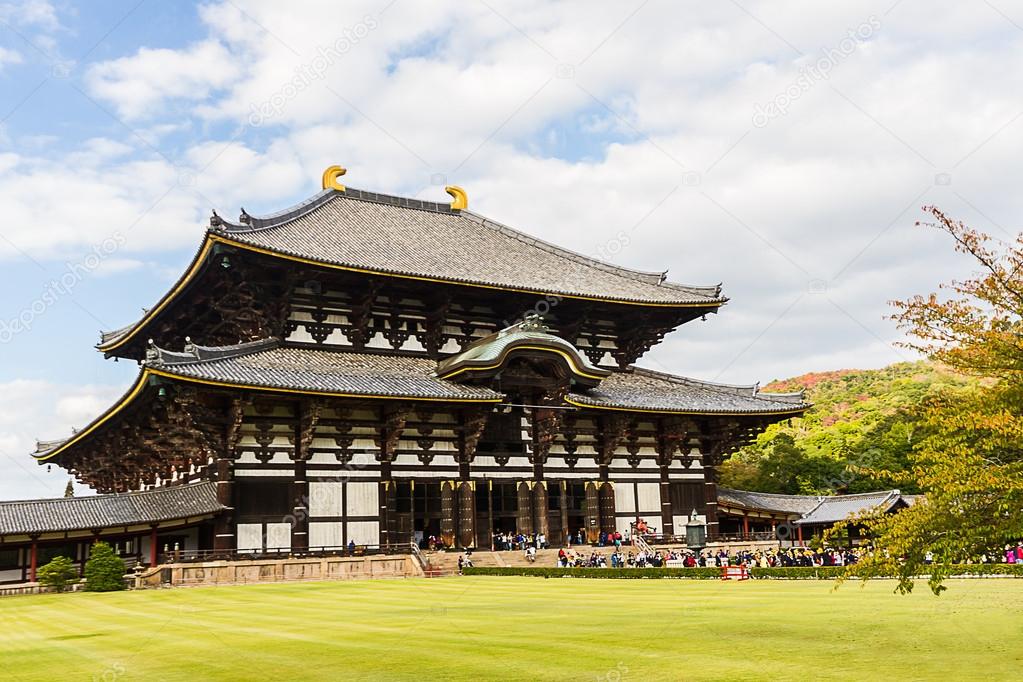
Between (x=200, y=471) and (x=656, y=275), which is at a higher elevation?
(x=656, y=275)

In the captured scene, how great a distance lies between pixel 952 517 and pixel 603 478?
33247 mm

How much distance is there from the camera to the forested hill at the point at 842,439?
70.9 m

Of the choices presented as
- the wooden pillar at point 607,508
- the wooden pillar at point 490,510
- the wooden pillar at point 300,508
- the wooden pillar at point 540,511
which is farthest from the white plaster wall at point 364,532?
the wooden pillar at point 607,508

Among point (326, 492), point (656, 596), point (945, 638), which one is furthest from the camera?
point (326, 492)

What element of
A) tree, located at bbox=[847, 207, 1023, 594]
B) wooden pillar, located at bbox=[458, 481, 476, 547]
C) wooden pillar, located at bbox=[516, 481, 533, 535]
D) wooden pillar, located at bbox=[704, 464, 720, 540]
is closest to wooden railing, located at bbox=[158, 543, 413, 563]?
wooden pillar, located at bbox=[458, 481, 476, 547]

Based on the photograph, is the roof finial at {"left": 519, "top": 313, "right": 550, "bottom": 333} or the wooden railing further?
the roof finial at {"left": 519, "top": 313, "right": 550, "bottom": 333}

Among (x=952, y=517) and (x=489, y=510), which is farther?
(x=489, y=510)

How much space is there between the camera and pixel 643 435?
1838 inches

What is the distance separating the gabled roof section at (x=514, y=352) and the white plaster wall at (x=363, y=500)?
5769 millimetres

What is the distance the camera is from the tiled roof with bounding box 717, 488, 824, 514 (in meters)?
52.1

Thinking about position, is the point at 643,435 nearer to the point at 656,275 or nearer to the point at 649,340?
the point at 649,340

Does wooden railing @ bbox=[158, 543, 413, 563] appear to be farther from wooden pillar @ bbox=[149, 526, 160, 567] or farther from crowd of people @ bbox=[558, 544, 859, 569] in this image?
crowd of people @ bbox=[558, 544, 859, 569]

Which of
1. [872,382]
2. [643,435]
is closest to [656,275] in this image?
[643,435]

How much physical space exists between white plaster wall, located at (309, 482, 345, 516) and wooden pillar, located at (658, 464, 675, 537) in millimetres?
16531
